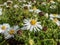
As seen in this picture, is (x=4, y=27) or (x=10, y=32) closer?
(x=10, y=32)

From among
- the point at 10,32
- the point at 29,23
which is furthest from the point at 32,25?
the point at 10,32

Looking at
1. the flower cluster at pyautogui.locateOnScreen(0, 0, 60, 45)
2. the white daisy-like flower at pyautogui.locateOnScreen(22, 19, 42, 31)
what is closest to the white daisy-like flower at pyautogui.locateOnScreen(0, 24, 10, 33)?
the flower cluster at pyautogui.locateOnScreen(0, 0, 60, 45)

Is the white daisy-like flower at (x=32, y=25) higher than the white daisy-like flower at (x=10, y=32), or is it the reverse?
the white daisy-like flower at (x=32, y=25)

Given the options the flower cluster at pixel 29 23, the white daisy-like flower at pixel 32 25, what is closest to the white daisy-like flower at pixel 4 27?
the flower cluster at pixel 29 23

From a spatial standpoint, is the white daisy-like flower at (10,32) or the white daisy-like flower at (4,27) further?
the white daisy-like flower at (4,27)

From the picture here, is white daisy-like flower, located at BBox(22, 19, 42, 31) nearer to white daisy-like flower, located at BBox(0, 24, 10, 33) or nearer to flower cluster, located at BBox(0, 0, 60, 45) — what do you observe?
flower cluster, located at BBox(0, 0, 60, 45)

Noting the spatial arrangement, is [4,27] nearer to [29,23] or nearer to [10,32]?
[10,32]

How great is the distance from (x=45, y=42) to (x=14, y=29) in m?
0.33

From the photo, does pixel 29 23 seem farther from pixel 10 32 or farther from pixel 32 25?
pixel 10 32

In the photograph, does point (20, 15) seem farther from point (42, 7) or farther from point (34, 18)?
point (42, 7)

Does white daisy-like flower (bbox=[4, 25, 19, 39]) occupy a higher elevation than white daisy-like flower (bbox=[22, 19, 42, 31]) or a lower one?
lower

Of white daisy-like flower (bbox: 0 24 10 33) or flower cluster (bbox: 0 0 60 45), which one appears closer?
flower cluster (bbox: 0 0 60 45)

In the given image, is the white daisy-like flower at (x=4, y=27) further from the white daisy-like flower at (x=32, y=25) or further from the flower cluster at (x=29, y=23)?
the white daisy-like flower at (x=32, y=25)

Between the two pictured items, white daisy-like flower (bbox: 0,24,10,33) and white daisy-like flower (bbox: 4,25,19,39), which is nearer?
white daisy-like flower (bbox: 4,25,19,39)
